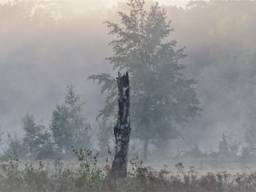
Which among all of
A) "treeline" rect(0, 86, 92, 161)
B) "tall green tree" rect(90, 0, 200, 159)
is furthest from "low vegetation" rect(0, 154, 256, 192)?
"tall green tree" rect(90, 0, 200, 159)

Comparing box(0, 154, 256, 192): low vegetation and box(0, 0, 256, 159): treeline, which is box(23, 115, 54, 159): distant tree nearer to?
box(0, 0, 256, 159): treeline

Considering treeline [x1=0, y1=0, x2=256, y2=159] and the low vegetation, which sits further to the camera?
treeline [x1=0, y1=0, x2=256, y2=159]

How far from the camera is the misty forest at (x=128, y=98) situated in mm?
14961

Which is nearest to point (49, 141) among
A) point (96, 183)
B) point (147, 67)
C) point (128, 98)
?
point (147, 67)

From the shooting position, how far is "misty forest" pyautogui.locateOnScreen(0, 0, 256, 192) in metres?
15.0

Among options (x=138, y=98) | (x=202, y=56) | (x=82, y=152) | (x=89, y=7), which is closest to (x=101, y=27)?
(x=89, y=7)

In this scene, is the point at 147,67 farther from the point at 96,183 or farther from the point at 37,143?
the point at 96,183

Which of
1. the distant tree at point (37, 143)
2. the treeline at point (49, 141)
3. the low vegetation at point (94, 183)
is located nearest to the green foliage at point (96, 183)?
the low vegetation at point (94, 183)

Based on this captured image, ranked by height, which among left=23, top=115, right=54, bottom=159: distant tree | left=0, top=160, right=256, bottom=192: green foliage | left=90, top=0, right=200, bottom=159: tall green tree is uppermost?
left=90, top=0, right=200, bottom=159: tall green tree

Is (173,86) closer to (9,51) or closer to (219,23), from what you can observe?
(219,23)

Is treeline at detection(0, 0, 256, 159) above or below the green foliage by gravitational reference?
above

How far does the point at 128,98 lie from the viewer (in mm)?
16547

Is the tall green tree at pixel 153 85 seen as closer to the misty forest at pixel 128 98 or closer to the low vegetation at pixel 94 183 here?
the misty forest at pixel 128 98

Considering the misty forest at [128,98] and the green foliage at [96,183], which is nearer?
the green foliage at [96,183]
